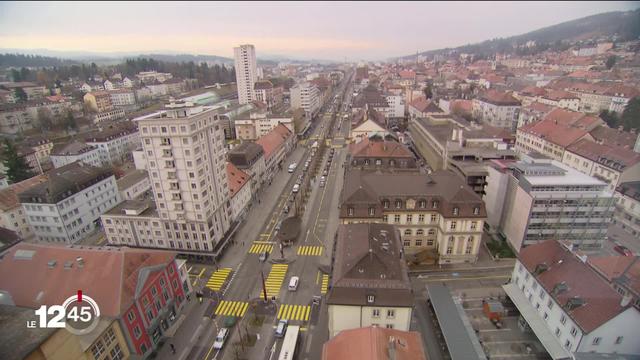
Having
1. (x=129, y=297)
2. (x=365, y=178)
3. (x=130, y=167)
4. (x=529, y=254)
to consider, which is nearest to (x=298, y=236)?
(x=365, y=178)

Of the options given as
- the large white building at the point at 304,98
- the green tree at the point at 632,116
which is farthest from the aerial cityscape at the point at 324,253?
the large white building at the point at 304,98

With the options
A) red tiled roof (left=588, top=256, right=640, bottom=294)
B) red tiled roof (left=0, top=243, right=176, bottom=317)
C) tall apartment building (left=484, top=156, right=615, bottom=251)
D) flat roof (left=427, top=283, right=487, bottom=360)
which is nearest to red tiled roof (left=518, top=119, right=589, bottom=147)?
tall apartment building (left=484, top=156, right=615, bottom=251)

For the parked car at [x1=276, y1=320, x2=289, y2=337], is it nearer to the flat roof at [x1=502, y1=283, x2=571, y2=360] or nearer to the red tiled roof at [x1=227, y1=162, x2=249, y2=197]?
the flat roof at [x1=502, y1=283, x2=571, y2=360]

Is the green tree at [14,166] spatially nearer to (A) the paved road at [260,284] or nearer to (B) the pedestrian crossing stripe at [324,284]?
(A) the paved road at [260,284]

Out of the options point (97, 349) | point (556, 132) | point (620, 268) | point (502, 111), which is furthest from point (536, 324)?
point (502, 111)

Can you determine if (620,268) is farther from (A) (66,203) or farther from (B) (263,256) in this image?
(A) (66,203)
